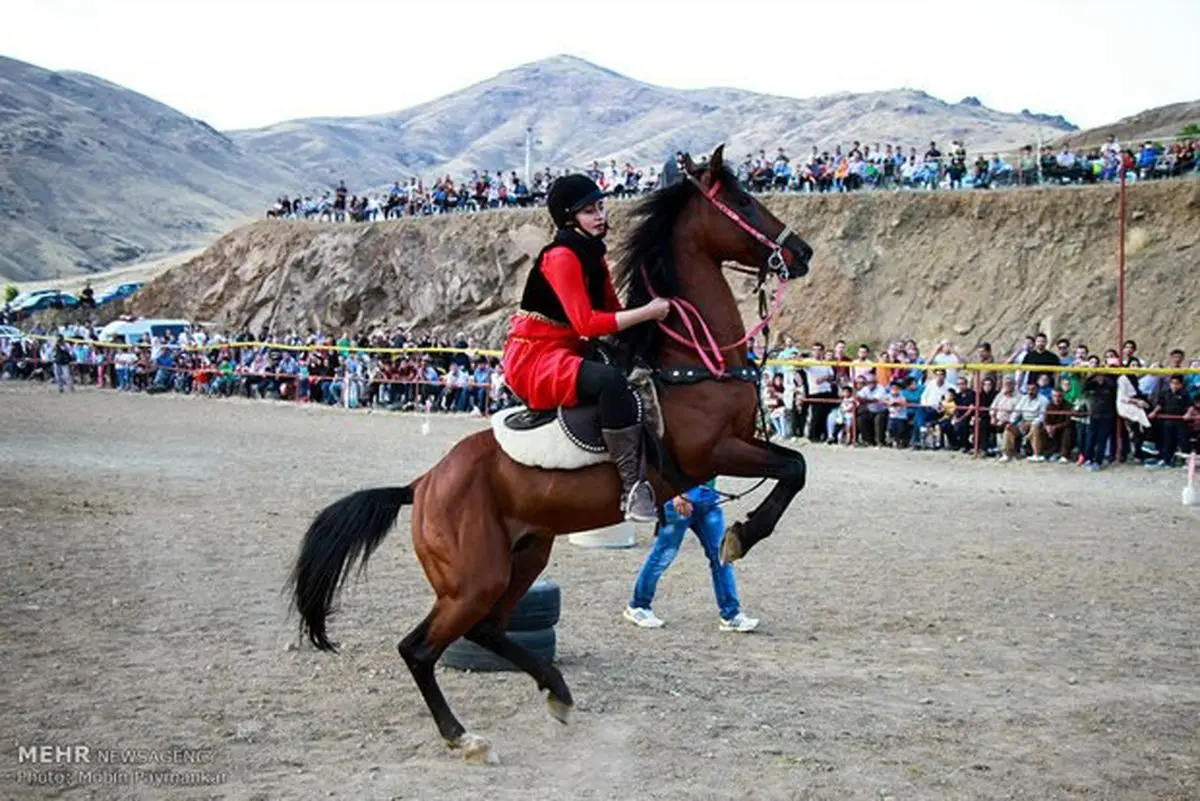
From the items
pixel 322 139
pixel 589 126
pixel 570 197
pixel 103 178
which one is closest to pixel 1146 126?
pixel 570 197

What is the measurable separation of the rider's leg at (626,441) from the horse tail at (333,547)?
1269mm

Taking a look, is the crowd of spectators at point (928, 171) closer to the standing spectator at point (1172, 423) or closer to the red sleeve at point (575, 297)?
the standing spectator at point (1172, 423)

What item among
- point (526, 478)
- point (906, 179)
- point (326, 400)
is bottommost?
point (326, 400)

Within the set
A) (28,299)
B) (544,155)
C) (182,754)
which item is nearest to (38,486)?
(182,754)

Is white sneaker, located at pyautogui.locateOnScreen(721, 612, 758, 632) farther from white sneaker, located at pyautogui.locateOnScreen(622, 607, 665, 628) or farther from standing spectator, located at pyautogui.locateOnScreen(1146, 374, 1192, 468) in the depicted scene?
Answer: standing spectator, located at pyautogui.locateOnScreen(1146, 374, 1192, 468)

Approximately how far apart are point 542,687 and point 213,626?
3.12 m

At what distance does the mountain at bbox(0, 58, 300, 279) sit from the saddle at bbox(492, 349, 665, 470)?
94212mm

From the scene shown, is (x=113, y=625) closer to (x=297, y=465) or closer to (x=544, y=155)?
(x=297, y=465)

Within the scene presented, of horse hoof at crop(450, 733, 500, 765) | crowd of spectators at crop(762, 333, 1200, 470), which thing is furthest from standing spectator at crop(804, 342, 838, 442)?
horse hoof at crop(450, 733, 500, 765)

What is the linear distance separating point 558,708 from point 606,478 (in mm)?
1242

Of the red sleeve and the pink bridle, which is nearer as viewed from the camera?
the red sleeve

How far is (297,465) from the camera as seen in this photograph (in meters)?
18.3

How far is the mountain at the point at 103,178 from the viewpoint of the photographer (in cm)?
10031

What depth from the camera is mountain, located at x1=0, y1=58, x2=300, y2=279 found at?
100 m
